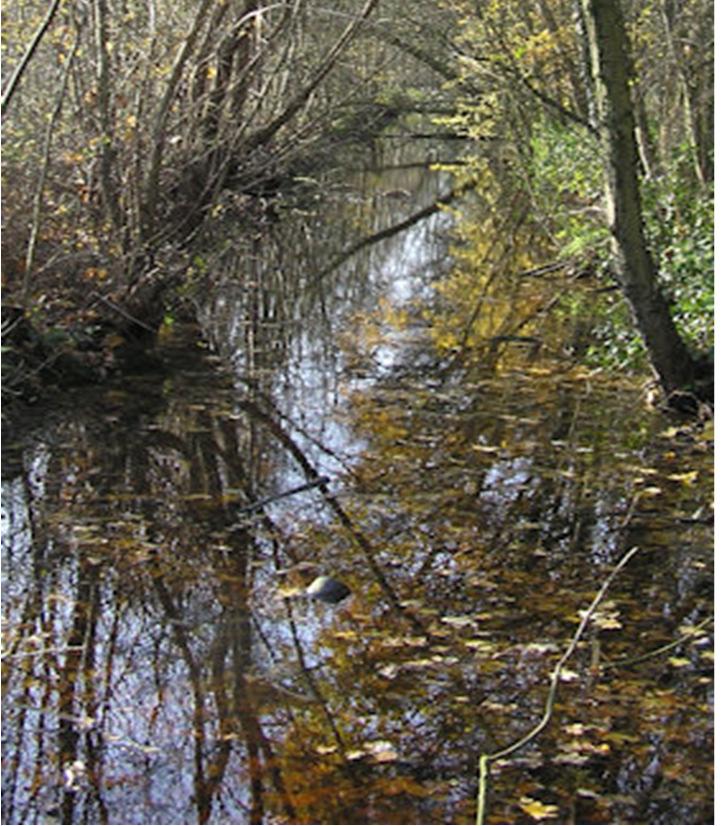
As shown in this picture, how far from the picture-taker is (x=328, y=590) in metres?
6.42

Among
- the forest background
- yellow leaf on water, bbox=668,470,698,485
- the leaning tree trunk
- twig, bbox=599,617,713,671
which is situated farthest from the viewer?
the forest background

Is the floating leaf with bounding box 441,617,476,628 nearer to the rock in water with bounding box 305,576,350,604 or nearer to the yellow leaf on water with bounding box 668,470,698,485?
the rock in water with bounding box 305,576,350,604

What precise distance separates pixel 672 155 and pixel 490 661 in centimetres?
1108

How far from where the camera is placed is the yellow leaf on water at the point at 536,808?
14.7 ft

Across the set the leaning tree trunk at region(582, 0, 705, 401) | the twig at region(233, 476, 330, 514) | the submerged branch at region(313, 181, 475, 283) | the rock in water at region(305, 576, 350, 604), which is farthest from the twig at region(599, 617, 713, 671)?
the submerged branch at region(313, 181, 475, 283)

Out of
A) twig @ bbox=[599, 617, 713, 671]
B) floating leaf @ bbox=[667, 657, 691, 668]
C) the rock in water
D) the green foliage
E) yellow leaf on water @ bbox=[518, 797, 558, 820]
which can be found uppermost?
the green foliage

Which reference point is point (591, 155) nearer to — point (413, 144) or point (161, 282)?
point (161, 282)

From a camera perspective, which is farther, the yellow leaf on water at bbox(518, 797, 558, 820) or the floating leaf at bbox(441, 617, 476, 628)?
the floating leaf at bbox(441, 617, 476, 628)

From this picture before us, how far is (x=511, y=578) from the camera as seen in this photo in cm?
667

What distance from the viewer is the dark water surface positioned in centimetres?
472

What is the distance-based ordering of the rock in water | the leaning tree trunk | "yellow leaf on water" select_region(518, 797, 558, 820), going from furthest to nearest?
the leaning tree trunk, the rock in water, "yellow leaf on water" select_region(518, 797, 558, 820)

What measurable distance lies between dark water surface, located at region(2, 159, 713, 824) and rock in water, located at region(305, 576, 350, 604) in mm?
77

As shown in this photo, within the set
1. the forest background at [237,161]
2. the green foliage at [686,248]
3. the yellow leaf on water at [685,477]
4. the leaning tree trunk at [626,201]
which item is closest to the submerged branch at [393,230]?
the forest background at [237,161]

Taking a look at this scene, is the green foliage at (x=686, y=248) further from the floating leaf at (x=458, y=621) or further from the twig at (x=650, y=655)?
the floating leaf at (x=458, y=621)
